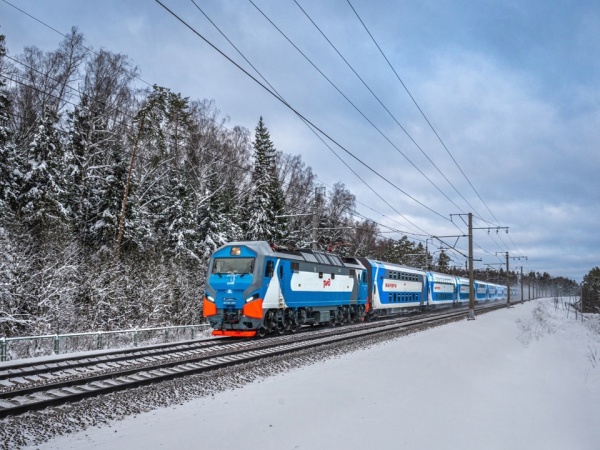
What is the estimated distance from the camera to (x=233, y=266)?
Result: 18.5m

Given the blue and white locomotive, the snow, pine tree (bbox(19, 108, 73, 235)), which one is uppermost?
pine tree (bbox(19, 108, 73, 235))

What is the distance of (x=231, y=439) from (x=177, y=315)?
58.6 feet

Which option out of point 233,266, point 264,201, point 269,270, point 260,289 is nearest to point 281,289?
point 269,270

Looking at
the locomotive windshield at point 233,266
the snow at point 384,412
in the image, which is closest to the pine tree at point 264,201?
the locomotive windshield at point 233,266

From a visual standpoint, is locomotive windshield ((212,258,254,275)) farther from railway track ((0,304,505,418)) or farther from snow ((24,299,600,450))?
snow ((24,299,600,450))

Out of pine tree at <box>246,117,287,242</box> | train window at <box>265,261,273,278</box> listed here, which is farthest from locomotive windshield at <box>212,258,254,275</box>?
pine tree at <box>246,117,287,242</box>

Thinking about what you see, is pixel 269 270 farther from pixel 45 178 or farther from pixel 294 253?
pixel 45 178

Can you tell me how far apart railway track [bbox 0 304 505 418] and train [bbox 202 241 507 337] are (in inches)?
65.9

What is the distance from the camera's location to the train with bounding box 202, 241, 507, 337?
17812 millimetres

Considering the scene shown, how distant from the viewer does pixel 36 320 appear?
16203 mm

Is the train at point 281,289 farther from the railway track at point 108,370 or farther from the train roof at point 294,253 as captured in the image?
the railway track at point 108,370

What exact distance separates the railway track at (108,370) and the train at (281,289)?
5.50ft

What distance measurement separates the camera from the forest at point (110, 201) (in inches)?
679

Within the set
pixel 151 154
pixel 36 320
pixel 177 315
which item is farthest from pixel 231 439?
pixel 151 154
